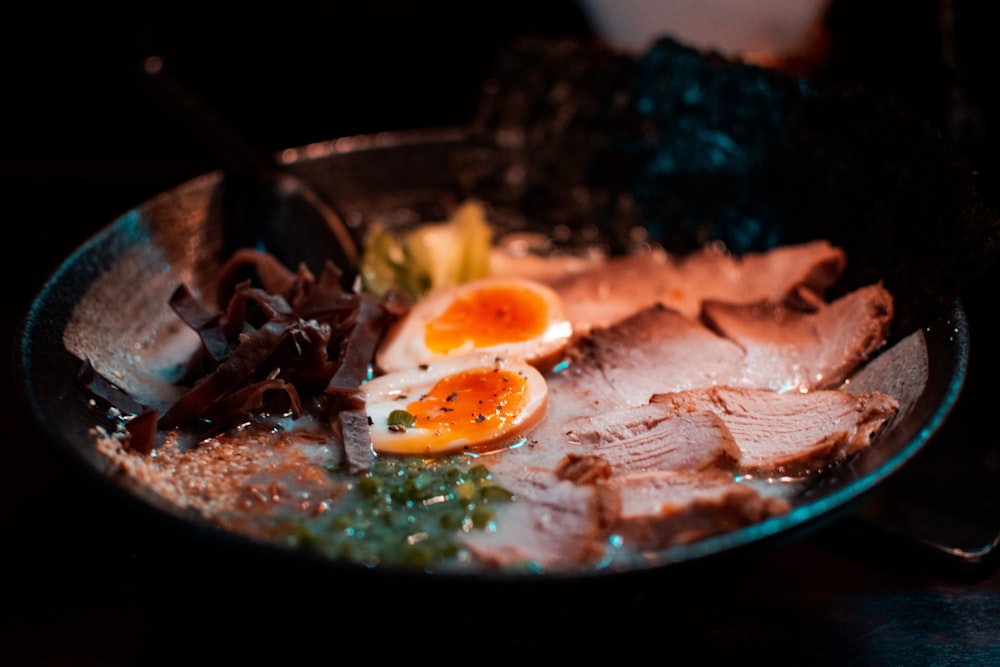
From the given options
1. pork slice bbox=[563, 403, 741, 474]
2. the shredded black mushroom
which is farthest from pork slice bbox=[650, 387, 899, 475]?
the shredded black mushroom

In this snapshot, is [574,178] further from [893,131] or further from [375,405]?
[375,405]

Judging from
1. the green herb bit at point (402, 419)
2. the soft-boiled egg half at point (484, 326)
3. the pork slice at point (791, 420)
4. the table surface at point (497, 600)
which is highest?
the soft-boiled egg half at point (484, 326)

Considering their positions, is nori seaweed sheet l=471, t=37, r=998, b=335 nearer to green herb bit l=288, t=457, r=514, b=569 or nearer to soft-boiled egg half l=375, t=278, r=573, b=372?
soft-boiled egg half l=375, t=278, r=573, b=372

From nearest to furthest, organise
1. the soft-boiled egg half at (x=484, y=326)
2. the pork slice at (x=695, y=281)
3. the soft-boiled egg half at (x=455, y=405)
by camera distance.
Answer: the soft-boiled egg half at (x=455, y=405)
the soft-boiled egg half at (x=484, y=326)
the pork slice at (x=695, y=281)

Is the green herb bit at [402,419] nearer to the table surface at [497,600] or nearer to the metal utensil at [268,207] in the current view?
the table surface at [497,600]

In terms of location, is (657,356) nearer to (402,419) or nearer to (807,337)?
(807,337)

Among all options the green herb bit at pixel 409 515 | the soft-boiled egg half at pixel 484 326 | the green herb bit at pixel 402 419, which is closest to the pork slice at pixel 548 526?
the green herb bit at pixel 409 515

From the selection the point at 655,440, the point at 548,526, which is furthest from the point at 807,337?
the point at 548,526
